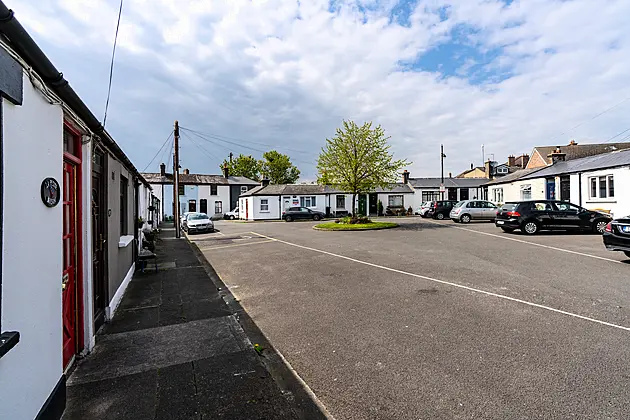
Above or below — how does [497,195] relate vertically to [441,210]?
above

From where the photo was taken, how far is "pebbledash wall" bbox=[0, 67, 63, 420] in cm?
234

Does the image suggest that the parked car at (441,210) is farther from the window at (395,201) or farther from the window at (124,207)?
the window at (124,207)

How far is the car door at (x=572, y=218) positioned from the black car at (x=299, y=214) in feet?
75.3

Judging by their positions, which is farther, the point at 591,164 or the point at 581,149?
the point at 581,149

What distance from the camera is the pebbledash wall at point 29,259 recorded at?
7.67ft

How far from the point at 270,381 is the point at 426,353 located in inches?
75.1

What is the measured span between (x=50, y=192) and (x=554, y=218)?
19080mm

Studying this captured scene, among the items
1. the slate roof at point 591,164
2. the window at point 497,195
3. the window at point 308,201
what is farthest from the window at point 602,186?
the window at point 308,201

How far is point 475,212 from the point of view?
25766mm

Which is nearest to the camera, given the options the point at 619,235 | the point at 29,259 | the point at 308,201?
the point at 29,259

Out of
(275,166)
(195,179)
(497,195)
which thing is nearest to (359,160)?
(497,195)

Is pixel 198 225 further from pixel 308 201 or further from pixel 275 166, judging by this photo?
pixel 275 166

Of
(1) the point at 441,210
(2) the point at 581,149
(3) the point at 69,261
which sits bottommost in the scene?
(3) the point at 69,261

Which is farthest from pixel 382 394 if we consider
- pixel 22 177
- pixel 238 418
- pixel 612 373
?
pixel 22 177
